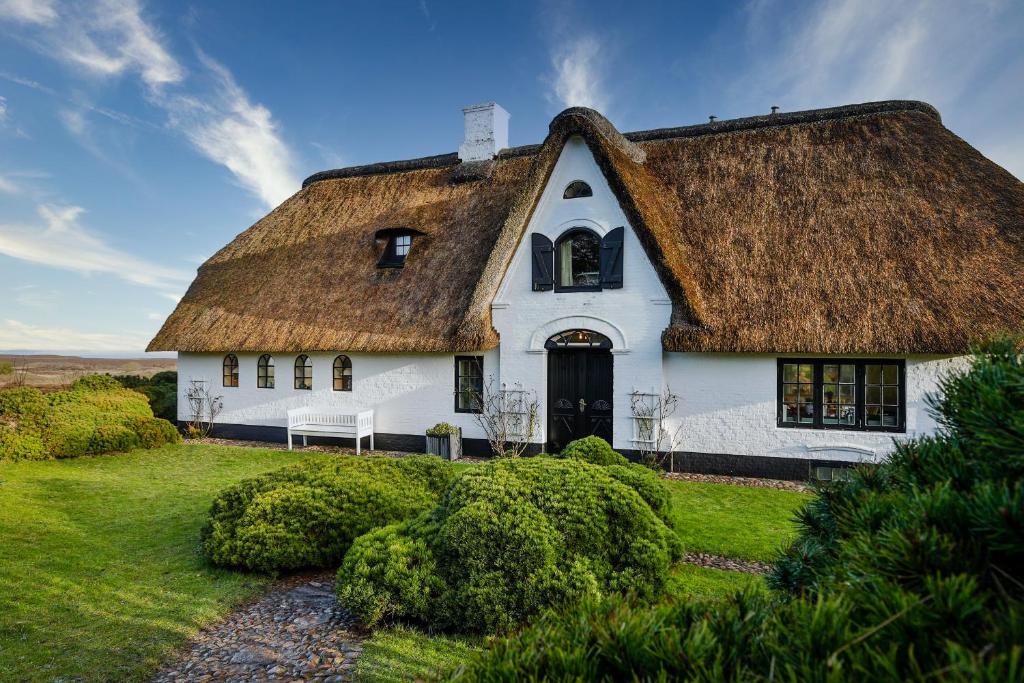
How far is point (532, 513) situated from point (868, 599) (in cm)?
379

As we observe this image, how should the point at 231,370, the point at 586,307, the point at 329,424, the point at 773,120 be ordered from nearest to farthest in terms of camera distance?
the point at 586,307
the point at 773,120
the point at 329,424
the point at 231,370

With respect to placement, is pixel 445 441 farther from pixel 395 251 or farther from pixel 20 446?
pixel 20 446

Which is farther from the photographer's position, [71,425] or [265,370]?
[265,370]

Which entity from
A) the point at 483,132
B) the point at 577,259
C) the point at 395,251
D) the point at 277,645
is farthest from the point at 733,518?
the point at 483,132

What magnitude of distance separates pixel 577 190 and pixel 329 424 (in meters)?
8.80

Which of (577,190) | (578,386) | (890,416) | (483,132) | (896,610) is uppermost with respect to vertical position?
(483,132)

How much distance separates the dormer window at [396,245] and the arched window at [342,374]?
9.40 feet

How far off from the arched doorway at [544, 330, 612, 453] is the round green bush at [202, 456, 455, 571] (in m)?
6.06

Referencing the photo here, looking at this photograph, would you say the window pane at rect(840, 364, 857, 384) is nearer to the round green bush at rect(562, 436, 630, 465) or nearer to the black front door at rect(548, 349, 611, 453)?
the black front door at rect(548, 349, 611, 453)

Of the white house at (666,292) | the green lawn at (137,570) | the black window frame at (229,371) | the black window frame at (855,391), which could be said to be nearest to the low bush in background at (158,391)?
the white house at (666,292)

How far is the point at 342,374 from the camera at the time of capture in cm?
1521

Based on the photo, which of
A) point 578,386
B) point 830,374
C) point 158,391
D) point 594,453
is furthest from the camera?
point 158,391

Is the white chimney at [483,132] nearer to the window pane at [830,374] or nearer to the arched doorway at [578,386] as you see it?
the arched doorway at [578,386]

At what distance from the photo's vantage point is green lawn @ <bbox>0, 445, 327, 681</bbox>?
187 inches
